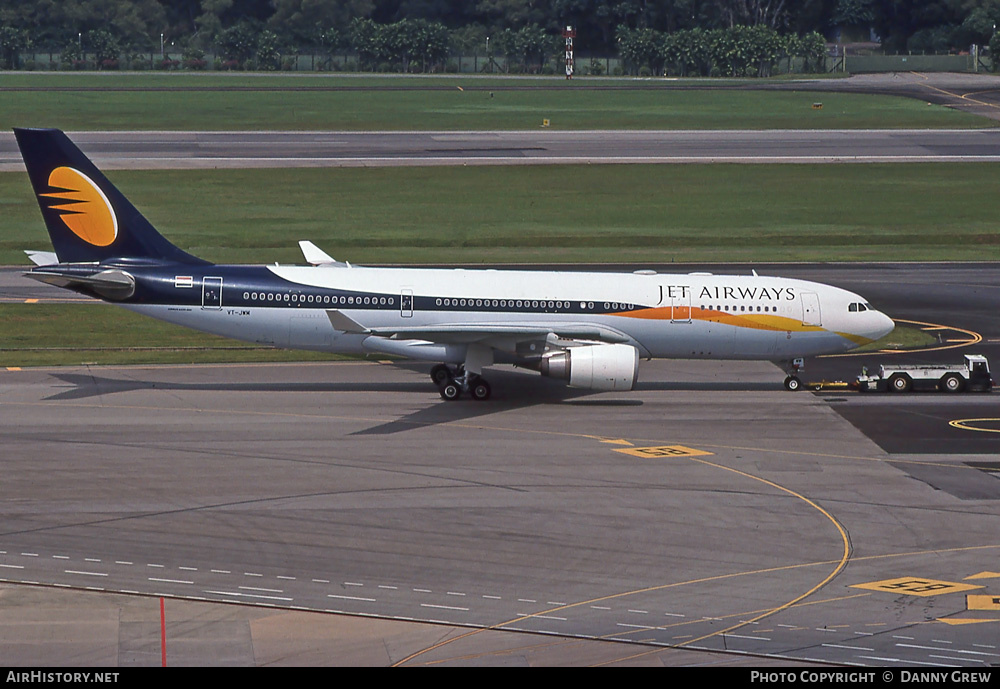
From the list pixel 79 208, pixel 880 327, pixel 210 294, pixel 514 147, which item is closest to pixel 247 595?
pixel 210 294

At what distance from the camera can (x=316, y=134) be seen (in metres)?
128

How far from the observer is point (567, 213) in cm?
9062

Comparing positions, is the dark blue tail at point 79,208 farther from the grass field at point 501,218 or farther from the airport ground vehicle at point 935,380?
the airport ground vehicle at point 935,380

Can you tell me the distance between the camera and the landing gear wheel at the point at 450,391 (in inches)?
1772

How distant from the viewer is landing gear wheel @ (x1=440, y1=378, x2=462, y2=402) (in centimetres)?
4500

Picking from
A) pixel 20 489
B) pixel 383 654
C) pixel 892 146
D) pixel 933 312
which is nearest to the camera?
pixel 383 654

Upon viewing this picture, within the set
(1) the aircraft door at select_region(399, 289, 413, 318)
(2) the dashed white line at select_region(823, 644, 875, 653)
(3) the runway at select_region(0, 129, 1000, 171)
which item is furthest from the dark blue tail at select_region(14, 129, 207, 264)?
(3) the runway at select_region(0, 129, 1000, 171)

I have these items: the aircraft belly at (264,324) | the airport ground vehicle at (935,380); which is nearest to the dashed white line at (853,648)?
the airport ground vehicle at (935,380)

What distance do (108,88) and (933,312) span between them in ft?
489

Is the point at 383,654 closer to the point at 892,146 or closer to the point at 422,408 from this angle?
the point at 422,408

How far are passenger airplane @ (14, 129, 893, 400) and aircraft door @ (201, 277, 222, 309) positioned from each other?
0.04 m

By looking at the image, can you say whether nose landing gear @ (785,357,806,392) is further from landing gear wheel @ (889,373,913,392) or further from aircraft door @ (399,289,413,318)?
aircraft door @ (399,289,413,318)

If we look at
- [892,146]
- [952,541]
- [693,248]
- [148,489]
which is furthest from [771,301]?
[892,146]

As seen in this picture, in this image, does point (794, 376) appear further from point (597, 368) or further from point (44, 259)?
point (44, 259)
